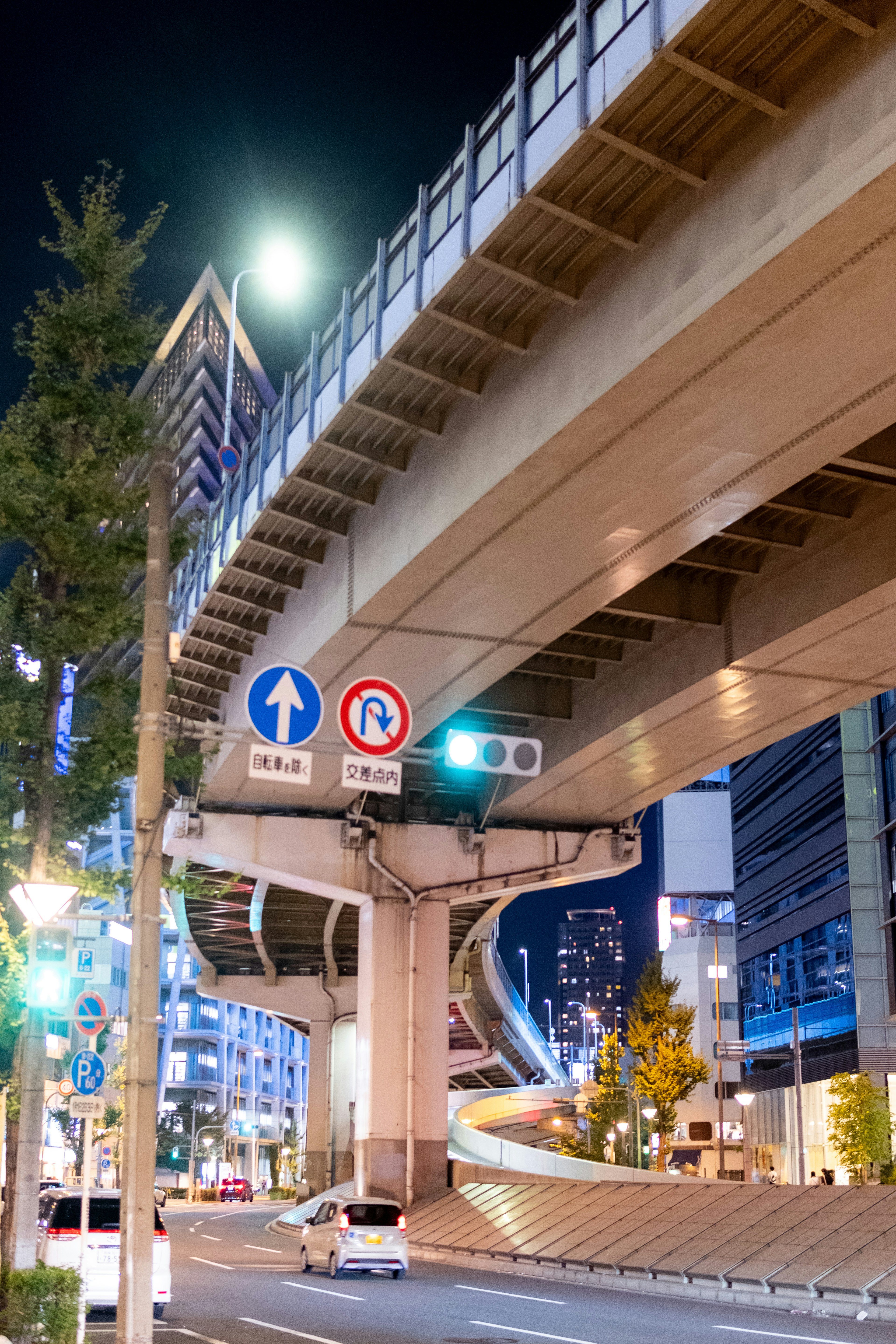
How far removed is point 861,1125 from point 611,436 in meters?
46.6

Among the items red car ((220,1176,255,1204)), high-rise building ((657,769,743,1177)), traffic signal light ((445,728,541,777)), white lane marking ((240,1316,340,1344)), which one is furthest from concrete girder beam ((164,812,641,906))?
red car ((220,1176,255,1204))

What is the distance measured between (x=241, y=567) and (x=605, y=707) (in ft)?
26.0

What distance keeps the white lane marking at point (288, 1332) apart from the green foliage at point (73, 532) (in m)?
5.94

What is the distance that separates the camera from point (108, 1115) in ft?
293

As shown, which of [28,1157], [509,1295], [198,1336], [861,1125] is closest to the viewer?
[28,1157]

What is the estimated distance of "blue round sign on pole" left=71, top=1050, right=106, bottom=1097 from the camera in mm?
15633

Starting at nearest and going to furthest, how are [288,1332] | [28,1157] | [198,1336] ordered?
[28,1157], [198,1336], [288,1332]

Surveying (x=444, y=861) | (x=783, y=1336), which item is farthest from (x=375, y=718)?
(x=444, y=861)

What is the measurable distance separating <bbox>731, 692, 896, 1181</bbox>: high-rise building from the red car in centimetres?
4116

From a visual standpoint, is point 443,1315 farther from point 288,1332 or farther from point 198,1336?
point 198,1336

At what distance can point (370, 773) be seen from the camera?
41.2 ft

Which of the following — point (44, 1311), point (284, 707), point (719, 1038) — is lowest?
point (44, 1311)

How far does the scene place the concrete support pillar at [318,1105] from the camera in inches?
2542

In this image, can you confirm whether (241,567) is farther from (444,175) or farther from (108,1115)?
(108,1115)
